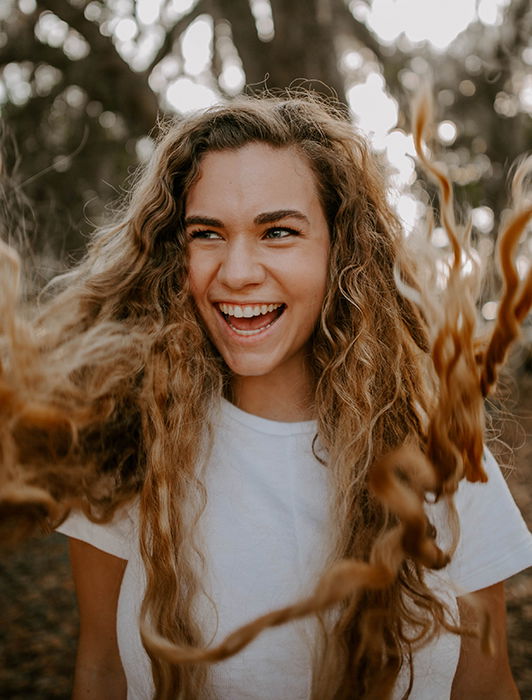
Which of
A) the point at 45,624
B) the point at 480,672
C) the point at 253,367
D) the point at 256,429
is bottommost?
the point at 45,624

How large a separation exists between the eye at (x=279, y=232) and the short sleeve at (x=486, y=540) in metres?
0.84

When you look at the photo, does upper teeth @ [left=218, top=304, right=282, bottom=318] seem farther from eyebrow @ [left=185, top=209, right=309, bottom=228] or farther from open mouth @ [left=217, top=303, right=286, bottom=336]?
eyebrow @ [left=185, top=209, right=309, bottom=228]

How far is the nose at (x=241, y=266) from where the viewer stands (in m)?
1.77

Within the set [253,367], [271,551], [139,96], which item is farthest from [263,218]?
[139,96]

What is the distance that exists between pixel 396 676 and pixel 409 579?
0.74 feet

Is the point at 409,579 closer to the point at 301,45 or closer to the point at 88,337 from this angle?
the point at 88,337

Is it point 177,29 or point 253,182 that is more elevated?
point 177,29

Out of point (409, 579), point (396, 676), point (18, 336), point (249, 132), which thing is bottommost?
point (396, 676)

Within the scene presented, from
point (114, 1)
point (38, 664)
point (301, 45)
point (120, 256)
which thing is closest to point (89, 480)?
point (120, 256)

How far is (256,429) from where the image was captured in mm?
1893

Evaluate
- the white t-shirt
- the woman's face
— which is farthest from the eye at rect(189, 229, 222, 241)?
the white t-shirt

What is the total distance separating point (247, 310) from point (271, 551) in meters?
0.66

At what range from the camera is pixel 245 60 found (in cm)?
481

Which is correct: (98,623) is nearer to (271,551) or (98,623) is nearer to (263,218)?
(271,551)
